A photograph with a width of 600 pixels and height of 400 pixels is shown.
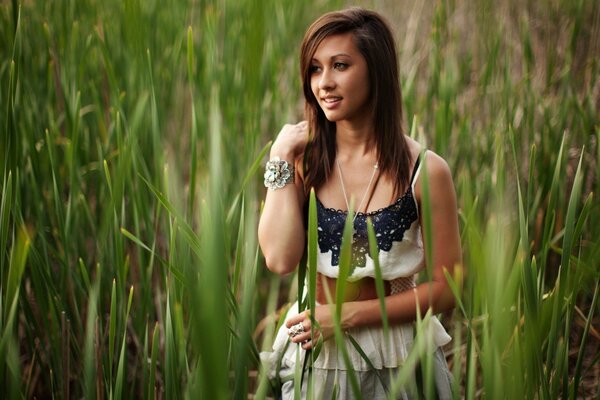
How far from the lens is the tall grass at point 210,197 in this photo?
58cm

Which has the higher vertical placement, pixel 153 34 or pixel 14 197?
pixel 153 34

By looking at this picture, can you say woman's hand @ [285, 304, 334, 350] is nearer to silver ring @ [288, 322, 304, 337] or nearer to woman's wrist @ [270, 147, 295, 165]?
silver ring @ [288, 322, 304, 337]

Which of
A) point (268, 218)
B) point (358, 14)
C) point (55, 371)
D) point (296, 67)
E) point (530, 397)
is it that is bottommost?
point (55, 371)

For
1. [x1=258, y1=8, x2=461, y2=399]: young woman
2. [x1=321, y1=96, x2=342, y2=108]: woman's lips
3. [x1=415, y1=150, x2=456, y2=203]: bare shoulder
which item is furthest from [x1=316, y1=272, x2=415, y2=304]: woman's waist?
[x1=321, y1=96, x2=342, y2=108]: woman's lips

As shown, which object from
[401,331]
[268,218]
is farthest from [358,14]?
[401,331]

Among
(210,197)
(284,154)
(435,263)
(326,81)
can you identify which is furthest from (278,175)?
(210,197)

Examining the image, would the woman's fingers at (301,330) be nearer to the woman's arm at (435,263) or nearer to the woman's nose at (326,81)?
the woman's arm at (435,263)

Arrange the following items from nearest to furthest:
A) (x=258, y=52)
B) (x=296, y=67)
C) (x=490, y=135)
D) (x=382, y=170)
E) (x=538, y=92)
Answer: (x=258, y=52) < (x=382, y=170) < (x=490, y=135) < (x=538, y=92) < (x=296, y=67)

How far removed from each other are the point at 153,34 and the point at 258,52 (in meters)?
1.00

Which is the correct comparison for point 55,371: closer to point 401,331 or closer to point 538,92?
point 401,331

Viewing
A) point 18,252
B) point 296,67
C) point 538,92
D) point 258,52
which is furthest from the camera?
point 296,67

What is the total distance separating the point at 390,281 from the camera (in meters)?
0.86

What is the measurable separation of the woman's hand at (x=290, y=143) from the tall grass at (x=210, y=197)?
10 centimetres

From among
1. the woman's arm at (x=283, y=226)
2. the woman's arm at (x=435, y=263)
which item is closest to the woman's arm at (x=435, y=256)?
the woman's arm at (x=435, y=263)
